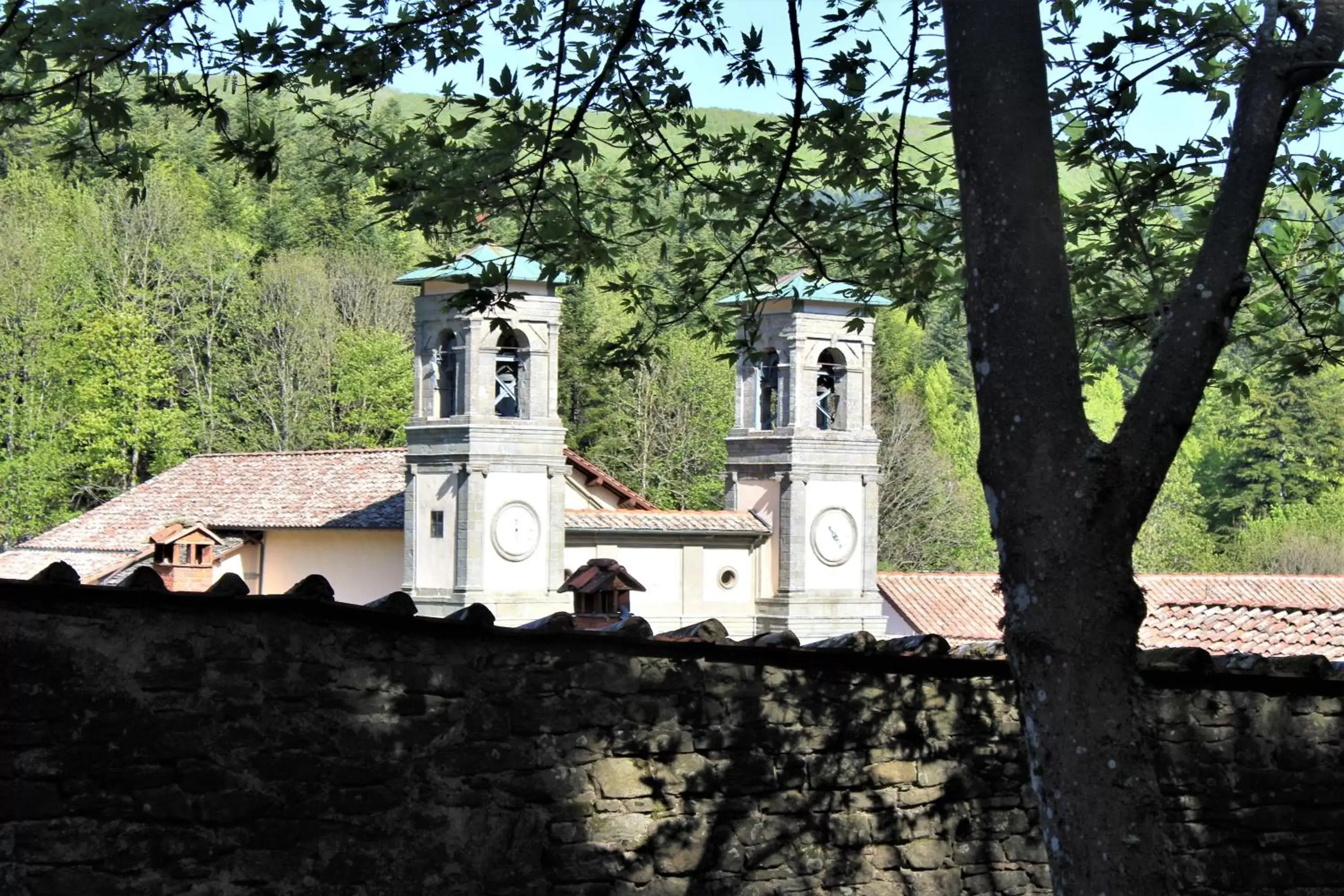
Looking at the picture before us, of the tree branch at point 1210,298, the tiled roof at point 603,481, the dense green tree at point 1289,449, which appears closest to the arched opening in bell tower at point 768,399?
the tiled roof at point 603,481

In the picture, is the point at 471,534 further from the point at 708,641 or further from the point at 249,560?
the point at 708,641

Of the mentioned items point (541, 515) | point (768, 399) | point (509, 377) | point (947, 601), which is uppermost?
point (509, 377)

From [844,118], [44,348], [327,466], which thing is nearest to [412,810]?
[844,118]

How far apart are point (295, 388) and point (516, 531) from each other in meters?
19.6

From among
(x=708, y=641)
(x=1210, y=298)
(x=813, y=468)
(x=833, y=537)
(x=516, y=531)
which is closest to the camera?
(x=1210, y=298)

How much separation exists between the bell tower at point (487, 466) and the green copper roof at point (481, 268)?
38cm

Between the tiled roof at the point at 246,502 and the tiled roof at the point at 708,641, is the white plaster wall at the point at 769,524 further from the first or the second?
the tiled roof at the point at 708,641

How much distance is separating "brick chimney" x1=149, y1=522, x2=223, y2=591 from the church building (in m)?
0.04

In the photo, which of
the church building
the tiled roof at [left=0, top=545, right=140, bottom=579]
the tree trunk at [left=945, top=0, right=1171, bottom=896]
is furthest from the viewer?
the tiled roof at [left=0, top=545, right=140, bottom=579]

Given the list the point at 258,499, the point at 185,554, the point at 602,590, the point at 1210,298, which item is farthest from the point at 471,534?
the point at 1210,298

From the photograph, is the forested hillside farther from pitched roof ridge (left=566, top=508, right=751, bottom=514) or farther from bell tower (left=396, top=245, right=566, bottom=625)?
bell tower (left=396, top=245, right=566, bottom=625)

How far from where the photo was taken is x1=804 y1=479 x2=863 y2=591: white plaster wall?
1225 inches

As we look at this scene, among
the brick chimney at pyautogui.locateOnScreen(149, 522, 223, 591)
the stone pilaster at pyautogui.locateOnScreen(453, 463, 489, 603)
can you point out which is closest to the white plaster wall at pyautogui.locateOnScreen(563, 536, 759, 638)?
the stone pilaster at pyautogui.locateOnScreen(453, 463, 489, 603)

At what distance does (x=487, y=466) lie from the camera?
2958 cm
